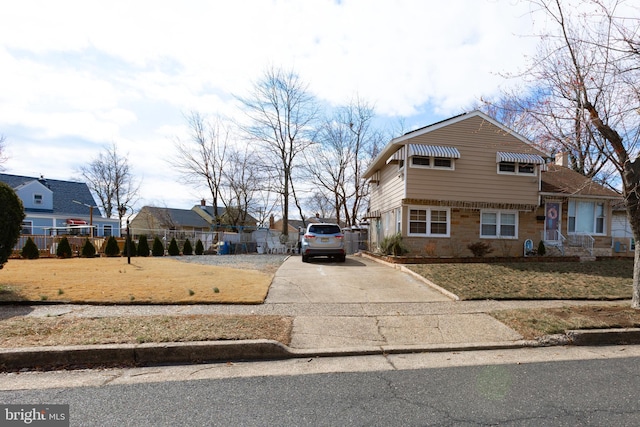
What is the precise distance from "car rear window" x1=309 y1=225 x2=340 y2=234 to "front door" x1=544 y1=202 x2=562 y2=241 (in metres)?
10.6

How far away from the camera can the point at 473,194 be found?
49.2 feet

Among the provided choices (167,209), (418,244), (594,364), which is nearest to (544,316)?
(594,364)

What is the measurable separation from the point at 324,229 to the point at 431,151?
18.8ft

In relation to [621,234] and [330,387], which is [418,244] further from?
[621,234]

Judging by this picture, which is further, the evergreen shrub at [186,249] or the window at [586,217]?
→ the evergreen shrub at [186,249]

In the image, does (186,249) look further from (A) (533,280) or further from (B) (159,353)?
(A) (533,280)

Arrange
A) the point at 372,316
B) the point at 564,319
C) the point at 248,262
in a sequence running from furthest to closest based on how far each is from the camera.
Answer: the point at 248,262 < the point at 372,316 < the point at 564,319

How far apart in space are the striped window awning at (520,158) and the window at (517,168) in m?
0.49

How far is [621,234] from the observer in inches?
793

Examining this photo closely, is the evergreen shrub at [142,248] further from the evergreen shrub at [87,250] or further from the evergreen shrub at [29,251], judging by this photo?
the evergreen shrub at [29,251]

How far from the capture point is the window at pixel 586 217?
16.7 m

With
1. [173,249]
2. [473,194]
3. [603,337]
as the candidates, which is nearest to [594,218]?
[473,194]

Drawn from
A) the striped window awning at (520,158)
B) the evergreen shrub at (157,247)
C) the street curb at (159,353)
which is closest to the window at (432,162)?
the striped window awning at (520,158)

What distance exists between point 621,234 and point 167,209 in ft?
155
